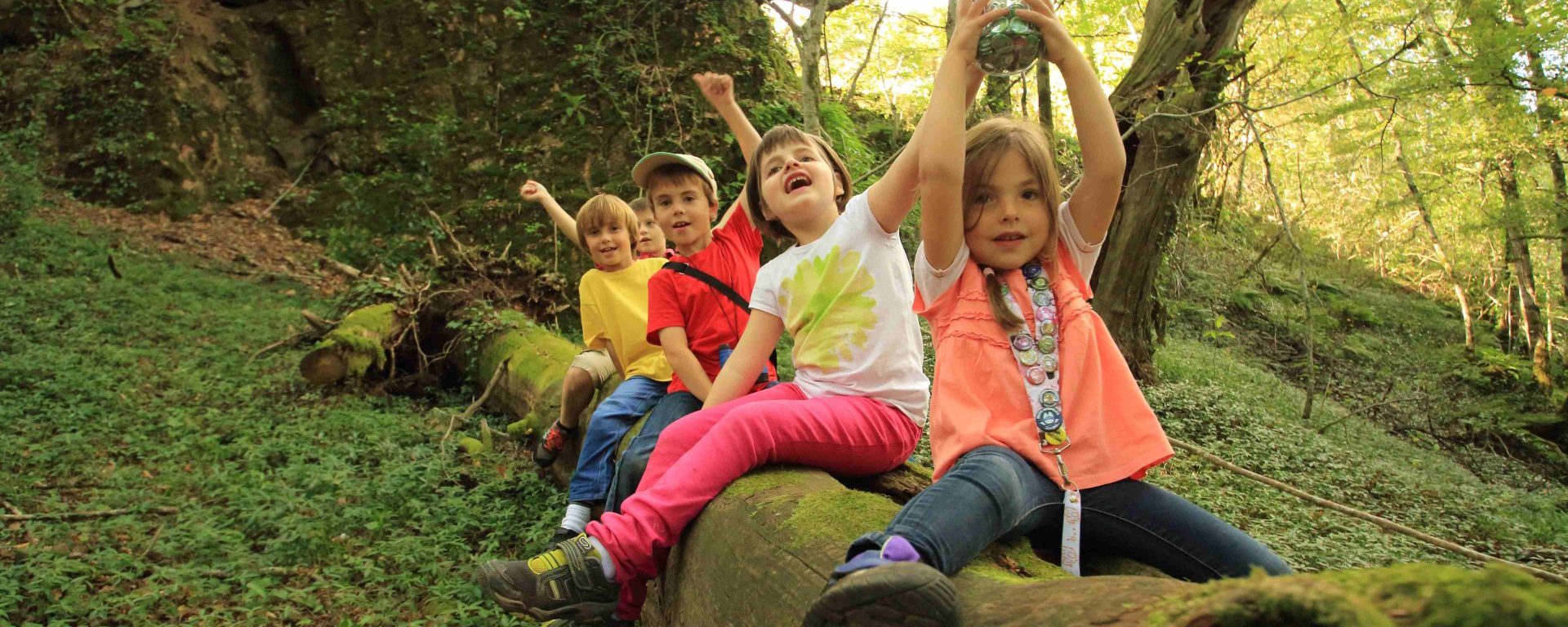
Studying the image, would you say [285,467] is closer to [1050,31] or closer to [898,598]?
[898,598]

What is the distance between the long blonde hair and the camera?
7.22 ft

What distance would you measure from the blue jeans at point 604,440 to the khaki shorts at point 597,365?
735mm

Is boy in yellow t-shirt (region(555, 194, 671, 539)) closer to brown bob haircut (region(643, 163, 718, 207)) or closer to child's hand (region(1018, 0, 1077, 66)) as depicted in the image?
brown bob haircut (region(643, 163, 718, 207))

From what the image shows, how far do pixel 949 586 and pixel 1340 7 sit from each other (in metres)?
8.03

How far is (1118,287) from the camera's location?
23.0 ft

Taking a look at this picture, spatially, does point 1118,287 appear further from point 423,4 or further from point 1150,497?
point 423,4

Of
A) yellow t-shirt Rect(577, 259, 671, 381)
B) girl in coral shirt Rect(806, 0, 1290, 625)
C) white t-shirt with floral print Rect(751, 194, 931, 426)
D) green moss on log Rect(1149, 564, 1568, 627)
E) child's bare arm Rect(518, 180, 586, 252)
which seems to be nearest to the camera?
green moss on log Rect(1149, 564, 1568, 627)

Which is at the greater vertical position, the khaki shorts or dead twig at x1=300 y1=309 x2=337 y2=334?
the khaki shorts

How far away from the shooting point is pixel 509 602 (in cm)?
226

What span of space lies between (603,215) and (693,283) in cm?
123

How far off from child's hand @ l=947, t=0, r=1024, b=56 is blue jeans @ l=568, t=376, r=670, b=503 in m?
2.18

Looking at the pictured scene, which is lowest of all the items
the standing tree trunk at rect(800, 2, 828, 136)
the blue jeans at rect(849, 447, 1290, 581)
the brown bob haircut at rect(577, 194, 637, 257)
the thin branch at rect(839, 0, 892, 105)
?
the blue jeans at rect(849, 447, 1290, 581)

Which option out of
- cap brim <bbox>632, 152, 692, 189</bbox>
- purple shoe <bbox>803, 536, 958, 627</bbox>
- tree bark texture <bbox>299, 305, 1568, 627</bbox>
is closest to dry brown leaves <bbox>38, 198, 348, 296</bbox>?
cap brim <bbox>632, 152, 692, 189</bbox>

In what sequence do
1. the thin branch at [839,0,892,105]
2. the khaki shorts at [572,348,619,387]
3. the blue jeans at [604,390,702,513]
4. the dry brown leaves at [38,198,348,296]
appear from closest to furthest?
1. the blue jeans at [604,390,702,513]
2. the khaki shorts at [572,348,619,387]
3. the thin branch at [839,0,892,105]
4. the dry brown leaves at [38,198,348,296]
